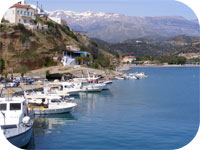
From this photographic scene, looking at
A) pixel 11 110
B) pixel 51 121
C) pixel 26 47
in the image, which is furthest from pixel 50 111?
pixel 26 47

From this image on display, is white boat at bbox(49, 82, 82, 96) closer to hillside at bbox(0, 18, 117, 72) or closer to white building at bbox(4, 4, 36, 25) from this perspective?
hillside at bbox(0, 18, 117, 72)

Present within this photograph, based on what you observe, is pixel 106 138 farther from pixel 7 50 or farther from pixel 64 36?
pixel 64 36

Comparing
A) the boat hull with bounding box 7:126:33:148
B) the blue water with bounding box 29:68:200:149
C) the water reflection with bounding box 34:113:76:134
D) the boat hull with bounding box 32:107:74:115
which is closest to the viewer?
the boat hull with bounding box 7:126:33:148

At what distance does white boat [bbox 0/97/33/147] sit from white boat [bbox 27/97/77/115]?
743 centimetres

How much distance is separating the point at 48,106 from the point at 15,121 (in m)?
9.12

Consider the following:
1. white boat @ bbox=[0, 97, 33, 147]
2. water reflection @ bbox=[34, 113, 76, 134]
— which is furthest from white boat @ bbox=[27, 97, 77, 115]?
white boat @ bbox=[0, 97, 33, 147]

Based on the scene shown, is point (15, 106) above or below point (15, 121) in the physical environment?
above

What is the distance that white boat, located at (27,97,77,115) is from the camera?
2108 cm

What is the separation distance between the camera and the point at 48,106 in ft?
70.9

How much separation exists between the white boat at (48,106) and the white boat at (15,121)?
292 inches

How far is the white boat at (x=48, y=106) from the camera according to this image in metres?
21.1

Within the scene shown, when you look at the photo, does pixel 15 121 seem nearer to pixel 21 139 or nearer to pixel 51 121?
pixel 21 139

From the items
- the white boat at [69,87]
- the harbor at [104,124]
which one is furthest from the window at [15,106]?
the white boat at [69,87]

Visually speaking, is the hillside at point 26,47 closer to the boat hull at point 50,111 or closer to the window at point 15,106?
the boat hull at point 50,111
